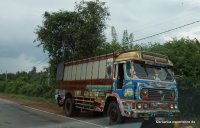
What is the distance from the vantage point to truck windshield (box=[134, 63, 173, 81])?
47.8ft

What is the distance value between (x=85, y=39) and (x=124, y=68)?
38.0ft

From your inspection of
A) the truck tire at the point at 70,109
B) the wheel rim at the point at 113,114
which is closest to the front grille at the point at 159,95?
the wheel rim at the point at 113,114

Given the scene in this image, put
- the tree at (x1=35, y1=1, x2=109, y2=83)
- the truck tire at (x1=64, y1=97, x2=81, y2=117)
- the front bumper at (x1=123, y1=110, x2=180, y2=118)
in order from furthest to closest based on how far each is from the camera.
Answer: the tree at (x1=35, y1=1, x2=109, y2=83)
the truck tire at (x1=64, y1=97, x2=81, y2=117)
the front bumper at (x1=123, y1=110, x2=180, y2=118)

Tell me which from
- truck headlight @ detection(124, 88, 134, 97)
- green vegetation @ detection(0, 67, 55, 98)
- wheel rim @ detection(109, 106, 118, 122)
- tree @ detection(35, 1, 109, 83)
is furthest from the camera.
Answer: green vegetation @ detection(0, 67, 55, 98)

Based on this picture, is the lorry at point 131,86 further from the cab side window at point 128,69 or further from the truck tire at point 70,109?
the truck tire at point 70,109

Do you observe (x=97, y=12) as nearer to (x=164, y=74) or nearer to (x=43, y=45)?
(x=43, y=45)

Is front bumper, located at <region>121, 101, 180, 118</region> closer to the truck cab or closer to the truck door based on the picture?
the truck cab

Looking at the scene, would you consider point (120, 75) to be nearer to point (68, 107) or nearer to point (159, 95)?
point (159, 95)

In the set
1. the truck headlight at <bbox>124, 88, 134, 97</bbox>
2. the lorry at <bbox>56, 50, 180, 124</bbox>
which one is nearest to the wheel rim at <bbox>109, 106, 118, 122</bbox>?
the lorry at <bbox>56, 50, 180, 124</bbox>

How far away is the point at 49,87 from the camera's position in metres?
39.2

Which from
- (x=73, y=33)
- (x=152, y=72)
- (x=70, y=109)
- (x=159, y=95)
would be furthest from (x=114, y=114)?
(x=73, y=33)

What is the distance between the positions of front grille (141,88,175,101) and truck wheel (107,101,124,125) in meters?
1.23

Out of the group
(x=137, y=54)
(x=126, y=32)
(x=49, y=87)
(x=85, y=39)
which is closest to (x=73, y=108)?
(x=137, y=54)

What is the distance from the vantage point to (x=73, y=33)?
26.1 meters
